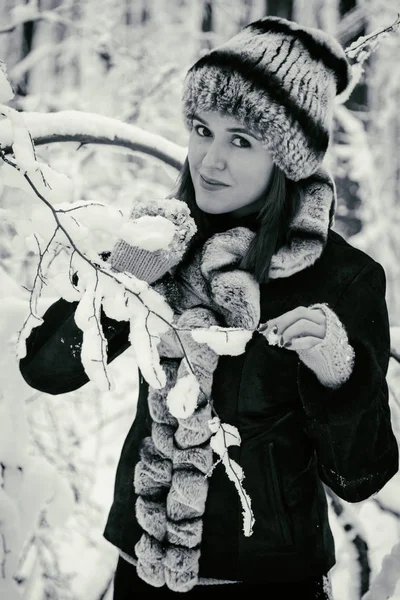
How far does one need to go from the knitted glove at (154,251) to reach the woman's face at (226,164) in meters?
0.17

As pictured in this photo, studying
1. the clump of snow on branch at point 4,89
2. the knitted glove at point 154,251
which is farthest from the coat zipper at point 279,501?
the clump of snow on branch at point 4,89

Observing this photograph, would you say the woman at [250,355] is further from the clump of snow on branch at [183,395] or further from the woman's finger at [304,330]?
the clump of snow on branch at [183,395]

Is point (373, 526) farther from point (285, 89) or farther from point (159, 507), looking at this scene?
point (285, 89)

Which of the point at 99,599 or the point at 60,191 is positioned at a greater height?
the point at 60,191

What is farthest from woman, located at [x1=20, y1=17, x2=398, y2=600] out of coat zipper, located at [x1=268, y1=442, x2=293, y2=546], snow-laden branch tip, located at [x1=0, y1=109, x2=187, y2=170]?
snow-laden branch tip, located at [x1=0, y1=109, x2=187, y2=170]

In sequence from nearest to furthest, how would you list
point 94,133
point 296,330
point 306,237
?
point 296,330 < point 306,237 < point 94,133

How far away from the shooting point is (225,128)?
148 centimetres

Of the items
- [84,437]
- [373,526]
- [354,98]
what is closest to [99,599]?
[84,437]

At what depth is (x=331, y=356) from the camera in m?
1.14

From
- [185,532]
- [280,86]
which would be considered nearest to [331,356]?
[185,532]

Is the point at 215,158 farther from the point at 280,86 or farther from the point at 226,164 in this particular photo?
the point at 280,86

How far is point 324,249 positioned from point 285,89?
1.36ft

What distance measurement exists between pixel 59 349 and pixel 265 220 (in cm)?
61

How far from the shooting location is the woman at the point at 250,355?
1352 mm
